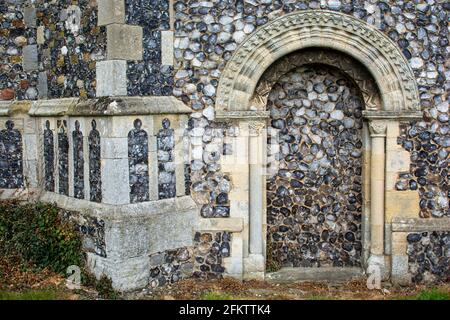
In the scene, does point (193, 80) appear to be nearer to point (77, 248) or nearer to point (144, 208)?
point (144, 208)

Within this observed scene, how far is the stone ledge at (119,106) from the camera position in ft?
21.8

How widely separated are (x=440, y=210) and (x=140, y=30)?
4710 millimetres

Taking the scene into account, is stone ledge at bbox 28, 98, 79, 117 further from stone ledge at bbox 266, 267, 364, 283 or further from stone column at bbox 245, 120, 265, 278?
stone ledge at bbox 266, 267, 364, 283

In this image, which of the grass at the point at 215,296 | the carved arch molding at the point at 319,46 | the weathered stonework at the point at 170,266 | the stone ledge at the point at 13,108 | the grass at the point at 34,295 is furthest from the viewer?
the stone ledge at the point at 13,108

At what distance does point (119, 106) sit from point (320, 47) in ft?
9.19

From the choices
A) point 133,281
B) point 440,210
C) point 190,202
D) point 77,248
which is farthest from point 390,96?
point 77,248

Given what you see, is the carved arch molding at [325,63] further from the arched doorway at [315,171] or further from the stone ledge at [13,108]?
the stone ledge at [13,108]

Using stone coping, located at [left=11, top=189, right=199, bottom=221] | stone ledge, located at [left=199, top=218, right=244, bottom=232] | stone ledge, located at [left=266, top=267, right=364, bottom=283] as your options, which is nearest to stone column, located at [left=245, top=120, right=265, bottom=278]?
stone ledge, located at [left=199, top=218, right=244, bottom=232]

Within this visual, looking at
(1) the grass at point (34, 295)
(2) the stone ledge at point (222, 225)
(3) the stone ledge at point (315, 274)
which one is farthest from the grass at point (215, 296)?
(1) the grass at point (34, 295)

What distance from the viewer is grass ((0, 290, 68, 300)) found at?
20.3 feet

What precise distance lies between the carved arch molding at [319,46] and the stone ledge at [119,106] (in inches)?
24.8

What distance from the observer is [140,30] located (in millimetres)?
6922

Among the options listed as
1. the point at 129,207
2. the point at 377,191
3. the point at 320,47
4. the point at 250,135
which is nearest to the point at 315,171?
the point at 377,191

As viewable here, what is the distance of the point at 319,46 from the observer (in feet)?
23.8
